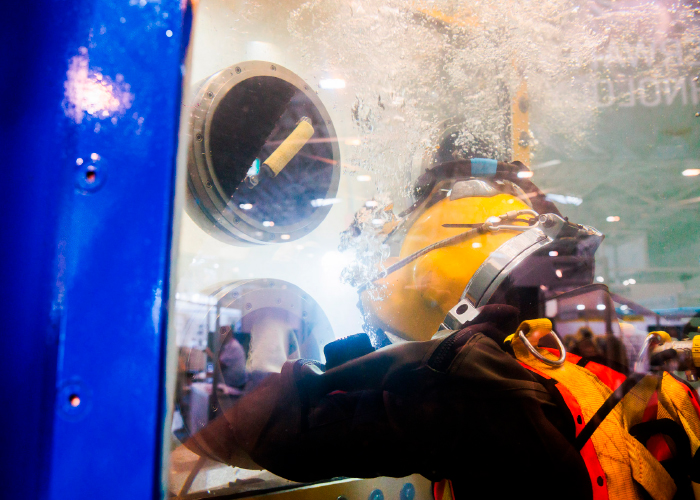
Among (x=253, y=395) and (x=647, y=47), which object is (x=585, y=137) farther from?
(x=253, y=395)

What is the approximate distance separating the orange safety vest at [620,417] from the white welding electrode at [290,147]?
63 cm

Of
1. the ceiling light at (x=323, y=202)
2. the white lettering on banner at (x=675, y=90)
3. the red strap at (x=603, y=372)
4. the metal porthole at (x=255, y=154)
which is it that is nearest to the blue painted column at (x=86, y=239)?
the metal porthole at (x=255, y=154)

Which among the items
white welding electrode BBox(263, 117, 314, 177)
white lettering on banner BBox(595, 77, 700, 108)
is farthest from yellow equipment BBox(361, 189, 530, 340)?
white lettering on banner BBox(595, 77, 700, 108)

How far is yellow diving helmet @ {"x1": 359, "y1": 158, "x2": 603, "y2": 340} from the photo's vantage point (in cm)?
94

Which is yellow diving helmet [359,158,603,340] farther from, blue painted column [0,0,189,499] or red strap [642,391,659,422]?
blue painted column [0,0,189,499]

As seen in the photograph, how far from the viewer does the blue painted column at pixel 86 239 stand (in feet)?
1.40

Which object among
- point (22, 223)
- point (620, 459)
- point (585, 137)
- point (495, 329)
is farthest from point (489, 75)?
point (22, 223)

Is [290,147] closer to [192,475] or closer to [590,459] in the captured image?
[192,475]

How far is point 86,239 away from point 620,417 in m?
0.96

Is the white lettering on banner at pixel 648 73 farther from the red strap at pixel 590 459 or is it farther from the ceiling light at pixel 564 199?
the red strap at pixel 590 459

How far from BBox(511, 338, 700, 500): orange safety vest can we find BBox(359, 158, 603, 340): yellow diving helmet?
0.63 feet

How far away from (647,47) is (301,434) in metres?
2.09

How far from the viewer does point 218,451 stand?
71cm

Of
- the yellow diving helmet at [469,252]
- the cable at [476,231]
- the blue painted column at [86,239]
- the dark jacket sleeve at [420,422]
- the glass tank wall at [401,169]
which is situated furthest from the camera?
the cable at [476,231]
